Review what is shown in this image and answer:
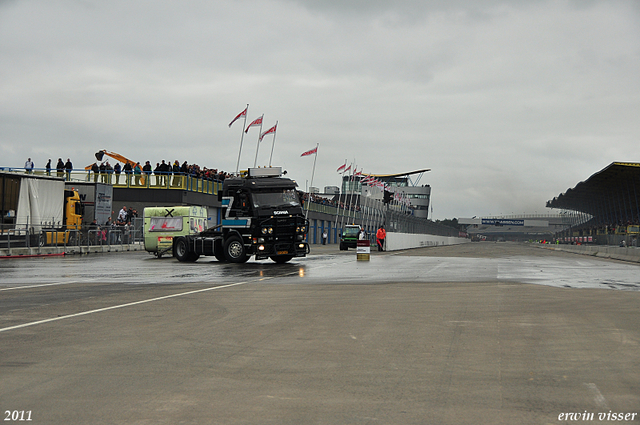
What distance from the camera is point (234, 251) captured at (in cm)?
2573

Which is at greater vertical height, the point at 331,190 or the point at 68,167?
the point at 331,190

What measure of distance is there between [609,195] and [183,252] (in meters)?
95.0

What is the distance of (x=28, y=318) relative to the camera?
9500 mm

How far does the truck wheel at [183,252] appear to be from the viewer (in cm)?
2685

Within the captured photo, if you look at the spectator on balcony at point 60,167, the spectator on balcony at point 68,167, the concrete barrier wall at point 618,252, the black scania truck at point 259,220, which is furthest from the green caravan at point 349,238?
the black scania truck at point 259,220

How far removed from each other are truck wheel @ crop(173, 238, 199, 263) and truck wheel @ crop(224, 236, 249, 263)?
6.51 feet

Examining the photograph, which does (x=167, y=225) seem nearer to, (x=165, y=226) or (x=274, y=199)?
(x=165, y=226)

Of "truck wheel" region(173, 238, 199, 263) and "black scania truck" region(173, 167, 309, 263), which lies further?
"truck wheel" region(173, 238, 199, 263)

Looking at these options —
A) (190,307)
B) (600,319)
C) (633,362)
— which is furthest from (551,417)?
(190,307)

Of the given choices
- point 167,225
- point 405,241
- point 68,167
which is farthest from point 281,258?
point 405,241

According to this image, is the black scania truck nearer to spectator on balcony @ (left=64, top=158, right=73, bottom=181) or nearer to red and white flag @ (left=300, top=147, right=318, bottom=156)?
spectator on balcony @ (left=64, top=158, right=73, bottom=181)

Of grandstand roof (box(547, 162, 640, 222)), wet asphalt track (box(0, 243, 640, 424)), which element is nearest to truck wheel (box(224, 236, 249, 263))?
wet asphalt track (box(0, 243, 640, 424))

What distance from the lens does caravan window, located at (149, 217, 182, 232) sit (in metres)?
31.3

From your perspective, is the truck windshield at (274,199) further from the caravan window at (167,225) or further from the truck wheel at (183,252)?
the caravan window at (167,225)
